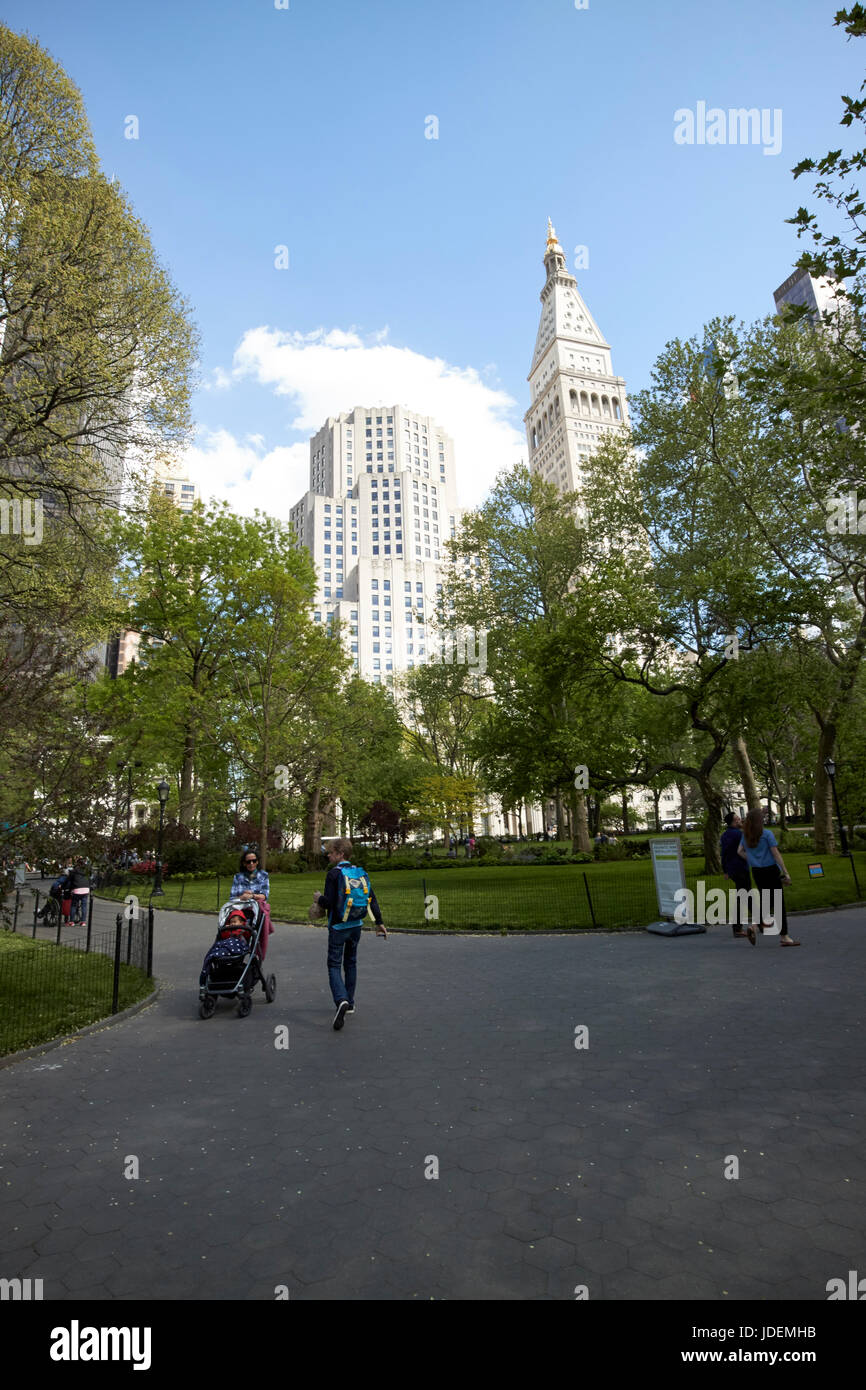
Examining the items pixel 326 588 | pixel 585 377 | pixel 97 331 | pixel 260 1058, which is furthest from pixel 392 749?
pixel 585 377

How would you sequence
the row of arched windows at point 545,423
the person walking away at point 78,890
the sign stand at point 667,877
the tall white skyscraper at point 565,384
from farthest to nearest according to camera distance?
the row of arched windows at point 545,423 → the tall white skyscraper at point 565,384 → the person walking away at point 78,890 → the sign stand at point 667,877

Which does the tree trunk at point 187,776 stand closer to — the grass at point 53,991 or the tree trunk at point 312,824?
the tree trunk at point 312,824

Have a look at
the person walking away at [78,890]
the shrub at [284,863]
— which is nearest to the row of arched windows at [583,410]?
the shrub at [284,863]

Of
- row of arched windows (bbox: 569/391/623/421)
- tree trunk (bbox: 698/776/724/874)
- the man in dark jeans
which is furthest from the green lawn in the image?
row of arched windows (bbox: 569/391/623/421)

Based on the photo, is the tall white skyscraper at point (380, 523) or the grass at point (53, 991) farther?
the tall white skyscraper at point (380, 523)

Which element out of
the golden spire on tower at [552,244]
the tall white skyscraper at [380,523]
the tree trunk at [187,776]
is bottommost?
the tree trunk at [187,776]

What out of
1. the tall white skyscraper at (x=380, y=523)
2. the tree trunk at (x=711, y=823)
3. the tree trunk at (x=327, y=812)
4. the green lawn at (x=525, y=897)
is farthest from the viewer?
the tall white skyscraper at (x=380, y=523)

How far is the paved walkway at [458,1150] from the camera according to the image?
3395 mm

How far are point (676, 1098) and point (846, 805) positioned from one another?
34360 mm

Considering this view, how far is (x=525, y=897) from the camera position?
19.8 meters

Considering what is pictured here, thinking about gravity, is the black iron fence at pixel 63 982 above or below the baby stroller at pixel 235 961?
below

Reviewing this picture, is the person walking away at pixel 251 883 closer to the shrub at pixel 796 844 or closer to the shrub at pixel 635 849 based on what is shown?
the shrub at pixel 796 844

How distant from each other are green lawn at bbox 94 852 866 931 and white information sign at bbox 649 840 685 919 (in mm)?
839
